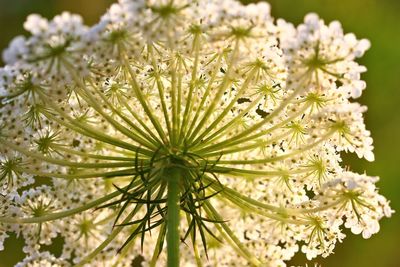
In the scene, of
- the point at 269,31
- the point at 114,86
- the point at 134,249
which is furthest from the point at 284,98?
the point at 134,249

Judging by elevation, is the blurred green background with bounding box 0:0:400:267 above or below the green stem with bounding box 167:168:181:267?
above

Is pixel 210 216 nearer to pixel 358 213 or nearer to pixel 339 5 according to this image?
pixel 358 213

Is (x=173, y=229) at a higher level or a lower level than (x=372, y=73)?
lower

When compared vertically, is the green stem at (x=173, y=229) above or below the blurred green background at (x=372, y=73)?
below

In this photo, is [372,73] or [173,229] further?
[372,73]

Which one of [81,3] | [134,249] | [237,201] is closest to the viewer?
[237,201]

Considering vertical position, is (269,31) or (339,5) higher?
(339,5)

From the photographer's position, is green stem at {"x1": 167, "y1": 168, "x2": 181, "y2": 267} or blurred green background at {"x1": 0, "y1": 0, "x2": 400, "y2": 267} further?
blurred green background at {"x1": 0, "y1": 0, "x2": 400, "y2": 267}

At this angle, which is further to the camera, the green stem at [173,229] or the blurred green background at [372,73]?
the blurred green background at [372,73]
